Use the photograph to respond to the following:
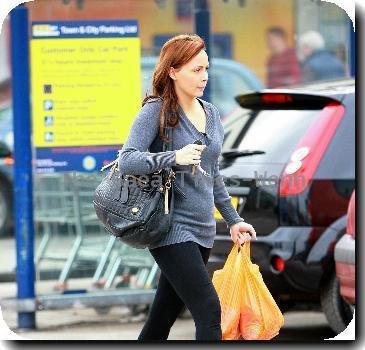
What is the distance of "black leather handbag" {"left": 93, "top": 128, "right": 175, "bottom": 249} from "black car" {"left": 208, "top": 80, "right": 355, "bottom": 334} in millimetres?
1977

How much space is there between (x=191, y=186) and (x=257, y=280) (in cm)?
52

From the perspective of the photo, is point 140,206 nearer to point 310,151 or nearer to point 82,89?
point 310,151

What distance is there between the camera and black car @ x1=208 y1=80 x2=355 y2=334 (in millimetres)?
6543

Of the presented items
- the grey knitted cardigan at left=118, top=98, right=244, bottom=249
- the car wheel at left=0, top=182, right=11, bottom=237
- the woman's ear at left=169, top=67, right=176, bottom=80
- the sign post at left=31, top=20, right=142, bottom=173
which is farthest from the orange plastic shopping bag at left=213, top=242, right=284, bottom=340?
the car wheel at left=0, top=182, right=11, bottom=237

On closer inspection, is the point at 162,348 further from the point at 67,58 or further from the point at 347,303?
the point at 67,58

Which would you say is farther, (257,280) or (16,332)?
(16,332)

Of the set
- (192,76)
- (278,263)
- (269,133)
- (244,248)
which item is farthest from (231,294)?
(269,133)

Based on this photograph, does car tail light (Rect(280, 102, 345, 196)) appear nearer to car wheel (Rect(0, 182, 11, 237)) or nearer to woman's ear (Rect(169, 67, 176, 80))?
woman's ear (Rect(169, 67, 176, 80))

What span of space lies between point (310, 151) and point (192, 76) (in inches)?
80.5

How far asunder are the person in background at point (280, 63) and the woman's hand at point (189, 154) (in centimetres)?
1012

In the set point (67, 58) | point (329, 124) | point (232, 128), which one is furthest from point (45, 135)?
point (329, 124)

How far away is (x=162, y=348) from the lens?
553 centimetres

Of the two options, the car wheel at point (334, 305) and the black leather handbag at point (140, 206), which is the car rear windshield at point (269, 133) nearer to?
the car wheel at point (334, 305)

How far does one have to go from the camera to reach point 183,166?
4.72 meters
